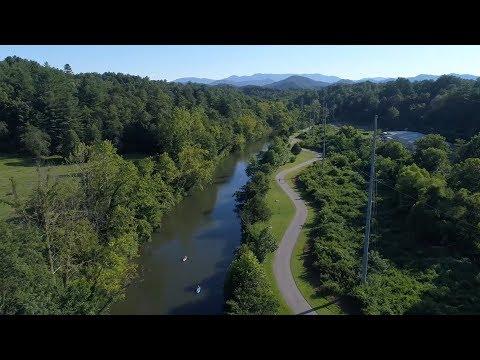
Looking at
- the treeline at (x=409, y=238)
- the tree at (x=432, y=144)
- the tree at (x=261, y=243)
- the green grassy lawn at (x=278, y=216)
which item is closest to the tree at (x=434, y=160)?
the treeline at (x=409, y=238)

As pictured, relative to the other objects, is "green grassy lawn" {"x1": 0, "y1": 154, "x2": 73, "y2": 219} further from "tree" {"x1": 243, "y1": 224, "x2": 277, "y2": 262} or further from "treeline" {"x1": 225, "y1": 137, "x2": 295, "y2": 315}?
"tree" {"x1": 243, "y1": 224, "x2": 277, "y2": 262}

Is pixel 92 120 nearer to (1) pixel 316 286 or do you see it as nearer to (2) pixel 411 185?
(2) pixel 411 185

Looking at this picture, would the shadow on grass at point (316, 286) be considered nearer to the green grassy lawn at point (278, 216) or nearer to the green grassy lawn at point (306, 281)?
the green grassy lawn at point (306, 281)

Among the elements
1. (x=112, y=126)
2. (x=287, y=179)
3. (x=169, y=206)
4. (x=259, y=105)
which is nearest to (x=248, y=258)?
(x=169, y=206)

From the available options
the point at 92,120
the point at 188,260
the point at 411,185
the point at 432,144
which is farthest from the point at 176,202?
the point at 432,144

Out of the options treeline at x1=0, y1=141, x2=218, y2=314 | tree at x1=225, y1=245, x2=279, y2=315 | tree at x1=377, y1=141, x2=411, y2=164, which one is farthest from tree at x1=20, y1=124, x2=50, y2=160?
tree at x1=377, y1=141, x2=411, y2=164
